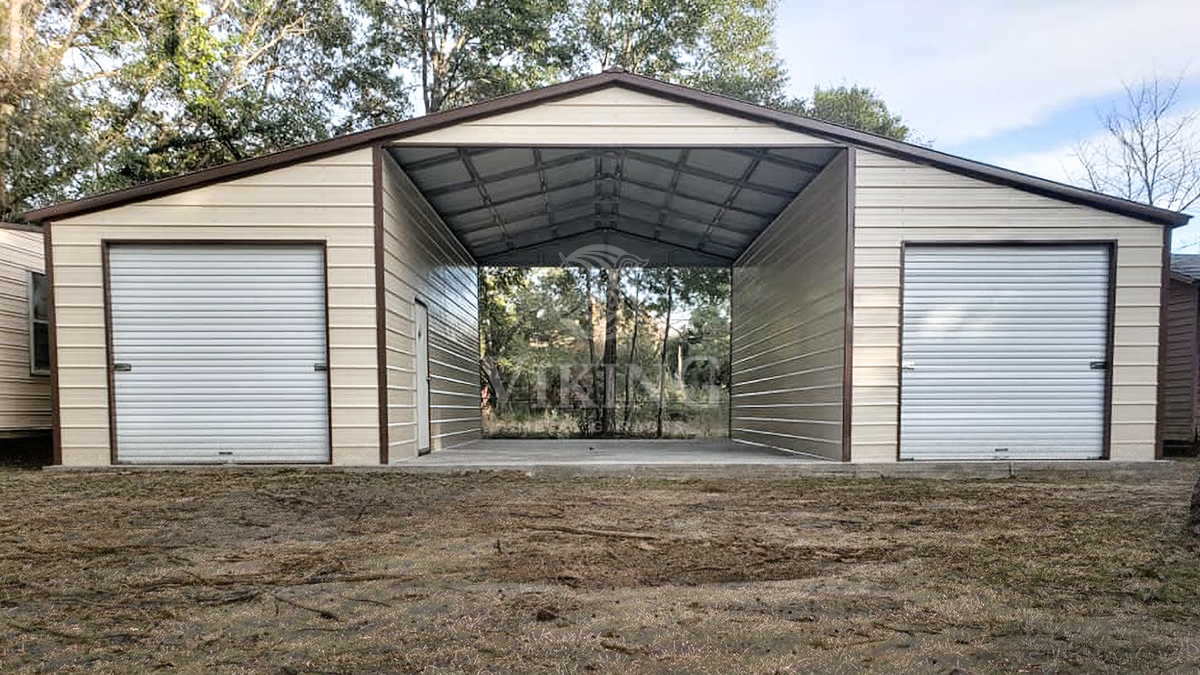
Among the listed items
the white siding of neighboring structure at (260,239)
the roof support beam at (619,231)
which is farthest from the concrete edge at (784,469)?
the roof support beam at (619,231)

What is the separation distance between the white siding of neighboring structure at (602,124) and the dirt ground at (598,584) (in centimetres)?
319

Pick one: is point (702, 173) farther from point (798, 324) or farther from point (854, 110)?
point (854, 110)

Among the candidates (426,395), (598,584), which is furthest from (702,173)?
(598,584)

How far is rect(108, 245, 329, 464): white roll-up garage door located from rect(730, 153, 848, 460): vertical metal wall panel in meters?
4.73

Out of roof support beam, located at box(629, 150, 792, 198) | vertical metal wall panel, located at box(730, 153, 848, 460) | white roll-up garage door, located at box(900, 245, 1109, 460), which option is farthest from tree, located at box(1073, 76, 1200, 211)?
roof support beam, located at box(629, 150, 792, 198)

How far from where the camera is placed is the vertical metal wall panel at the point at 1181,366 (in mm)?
8086

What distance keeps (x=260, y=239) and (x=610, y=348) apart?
8.95 meters

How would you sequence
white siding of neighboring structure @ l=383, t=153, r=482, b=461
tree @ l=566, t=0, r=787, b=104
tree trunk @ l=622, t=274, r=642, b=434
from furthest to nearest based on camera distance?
tree trunk @ l=622, t=274, r=642, b=434 → tree @ l=566, t=0, r=787, b=104 → white siding of neighboring structure @ l=383, t=153, r=482, b=461

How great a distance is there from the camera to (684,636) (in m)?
1.79

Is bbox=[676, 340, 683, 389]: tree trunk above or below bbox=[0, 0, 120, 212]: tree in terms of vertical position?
below

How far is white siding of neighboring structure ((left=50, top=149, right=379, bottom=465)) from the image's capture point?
5.21 meters

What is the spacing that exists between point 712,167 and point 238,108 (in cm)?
906

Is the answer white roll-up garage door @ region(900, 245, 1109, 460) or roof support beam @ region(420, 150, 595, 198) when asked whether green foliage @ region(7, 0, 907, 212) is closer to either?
roof support beam @ region(420, 150, 595, 198)

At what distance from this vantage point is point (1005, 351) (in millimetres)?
5516
